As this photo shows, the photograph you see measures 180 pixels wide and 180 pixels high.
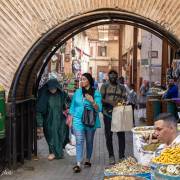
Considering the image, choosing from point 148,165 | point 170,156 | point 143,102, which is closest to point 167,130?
point 170,156

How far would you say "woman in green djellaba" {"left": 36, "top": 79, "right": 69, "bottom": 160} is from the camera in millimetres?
10250

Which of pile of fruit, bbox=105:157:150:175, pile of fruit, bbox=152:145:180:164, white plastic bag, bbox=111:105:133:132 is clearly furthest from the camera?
white plastic bag, bbox=111:105:133:132

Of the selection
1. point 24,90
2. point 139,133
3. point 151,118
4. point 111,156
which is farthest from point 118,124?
point 151,118

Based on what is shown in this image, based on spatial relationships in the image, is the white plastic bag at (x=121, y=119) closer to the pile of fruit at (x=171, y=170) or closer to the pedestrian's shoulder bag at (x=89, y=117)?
the pedestrian's shoulder bag at (x=89, y=117)

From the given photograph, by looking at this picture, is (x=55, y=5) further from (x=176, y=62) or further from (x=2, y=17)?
(x=176, y=62)

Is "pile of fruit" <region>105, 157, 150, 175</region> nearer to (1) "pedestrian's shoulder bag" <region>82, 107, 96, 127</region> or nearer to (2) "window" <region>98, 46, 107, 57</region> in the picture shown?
(1) "pedestrian's shoulder bag" <region>82, 107, 96, 127</region>

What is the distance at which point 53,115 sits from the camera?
10.3 meters

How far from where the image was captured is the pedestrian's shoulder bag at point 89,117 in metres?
9.14

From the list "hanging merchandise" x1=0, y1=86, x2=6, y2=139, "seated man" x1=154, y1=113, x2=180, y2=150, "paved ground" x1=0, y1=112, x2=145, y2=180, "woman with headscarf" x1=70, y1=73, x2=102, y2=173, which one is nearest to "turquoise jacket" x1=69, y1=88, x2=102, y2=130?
"woman with headscarf" x1=70, y1=73, x2=102, y2=173

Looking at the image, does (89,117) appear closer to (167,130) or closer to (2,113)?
(2,113)

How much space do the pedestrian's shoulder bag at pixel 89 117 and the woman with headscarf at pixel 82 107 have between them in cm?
5

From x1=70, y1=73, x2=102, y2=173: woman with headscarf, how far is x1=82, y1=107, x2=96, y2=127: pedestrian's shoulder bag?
0.05m

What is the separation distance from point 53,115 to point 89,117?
1383mm

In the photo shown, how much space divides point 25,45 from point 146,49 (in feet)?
43.1
